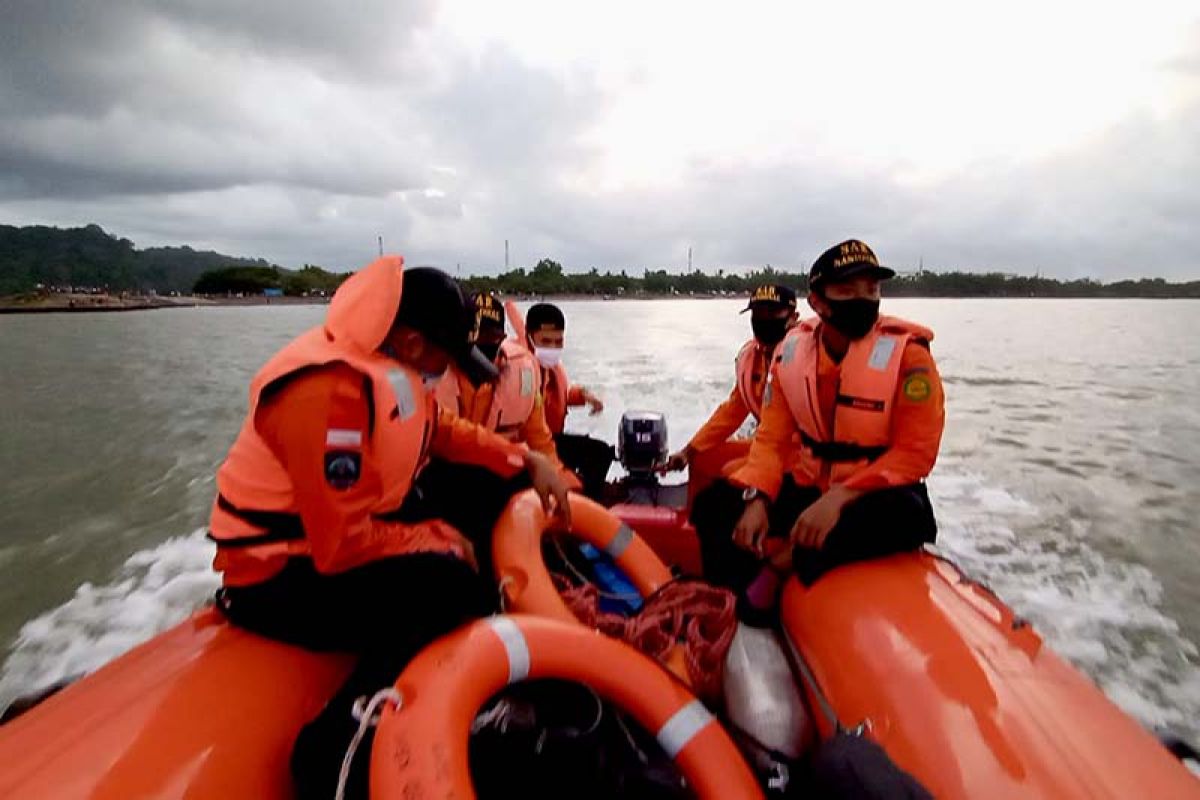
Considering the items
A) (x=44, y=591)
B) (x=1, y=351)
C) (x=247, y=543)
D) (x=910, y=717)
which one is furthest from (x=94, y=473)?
(x=1, y=351)

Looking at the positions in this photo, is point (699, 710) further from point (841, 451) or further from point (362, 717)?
point (841, 451)

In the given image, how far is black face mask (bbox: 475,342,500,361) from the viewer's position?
10.1 feet

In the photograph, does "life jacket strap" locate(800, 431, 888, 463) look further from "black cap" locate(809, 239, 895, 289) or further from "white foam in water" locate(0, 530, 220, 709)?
"white foam in water" locate(0, 530, 220, 709)

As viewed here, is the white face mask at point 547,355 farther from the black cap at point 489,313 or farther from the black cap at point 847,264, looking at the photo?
the black cap at point 847,264

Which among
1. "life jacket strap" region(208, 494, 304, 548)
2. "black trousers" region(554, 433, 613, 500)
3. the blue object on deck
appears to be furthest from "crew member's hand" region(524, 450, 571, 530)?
"black trousers" region(554, 433, 613, 500)

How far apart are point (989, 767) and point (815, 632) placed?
548 mm

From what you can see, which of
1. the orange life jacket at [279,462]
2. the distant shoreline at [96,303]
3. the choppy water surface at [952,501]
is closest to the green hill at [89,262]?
the distant shoreline at [96,303]

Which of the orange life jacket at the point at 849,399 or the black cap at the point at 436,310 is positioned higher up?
the black cap at the point at 436,310

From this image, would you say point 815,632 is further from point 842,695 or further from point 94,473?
point 94,473

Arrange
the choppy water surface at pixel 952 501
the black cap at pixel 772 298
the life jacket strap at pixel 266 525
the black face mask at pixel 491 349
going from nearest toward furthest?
1. the life jacket strap at pixel 266 525
2. the black face mask at pixel 491 349
3. the choppy water surface at pixel 952 501
4. the black cap at pixel 772 298

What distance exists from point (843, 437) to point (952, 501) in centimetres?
384

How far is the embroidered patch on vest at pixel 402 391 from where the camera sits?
153 centimetres

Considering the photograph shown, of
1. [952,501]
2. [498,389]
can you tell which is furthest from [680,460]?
[952,501]

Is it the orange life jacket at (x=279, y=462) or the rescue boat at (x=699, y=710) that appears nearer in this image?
the rescue boat at (x=699, y=710)
